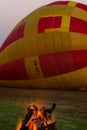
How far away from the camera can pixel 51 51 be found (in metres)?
21.1

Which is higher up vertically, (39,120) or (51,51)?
(51,51)

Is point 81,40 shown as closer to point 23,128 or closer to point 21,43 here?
point 21,43

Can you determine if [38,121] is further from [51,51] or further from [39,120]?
[51,51]

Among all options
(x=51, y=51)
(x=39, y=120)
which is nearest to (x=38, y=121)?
(x=39, y=120)

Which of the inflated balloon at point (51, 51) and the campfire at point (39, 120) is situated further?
the inflated balloon at point (51, 51)

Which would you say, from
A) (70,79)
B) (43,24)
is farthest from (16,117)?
(43,24)

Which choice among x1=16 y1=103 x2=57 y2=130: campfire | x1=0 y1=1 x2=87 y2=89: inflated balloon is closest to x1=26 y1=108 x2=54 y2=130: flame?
x1=16 y1=103 x2=57 y2=130: campfire

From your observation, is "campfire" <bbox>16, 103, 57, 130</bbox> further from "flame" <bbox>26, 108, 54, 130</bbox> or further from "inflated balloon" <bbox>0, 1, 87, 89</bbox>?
"inflated balloon" <bbox>0, 1, 87, 89</bbox>

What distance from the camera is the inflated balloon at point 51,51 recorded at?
20906mm

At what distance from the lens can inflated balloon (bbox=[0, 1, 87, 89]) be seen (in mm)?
20906

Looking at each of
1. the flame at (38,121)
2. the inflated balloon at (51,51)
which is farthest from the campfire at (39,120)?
the inflated balloon at (51,51)

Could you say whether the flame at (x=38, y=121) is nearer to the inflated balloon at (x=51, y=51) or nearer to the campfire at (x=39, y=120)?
the campfire at (x=39, y=120)

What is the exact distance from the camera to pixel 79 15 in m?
21.9

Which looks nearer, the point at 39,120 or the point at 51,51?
the point at 39,120
